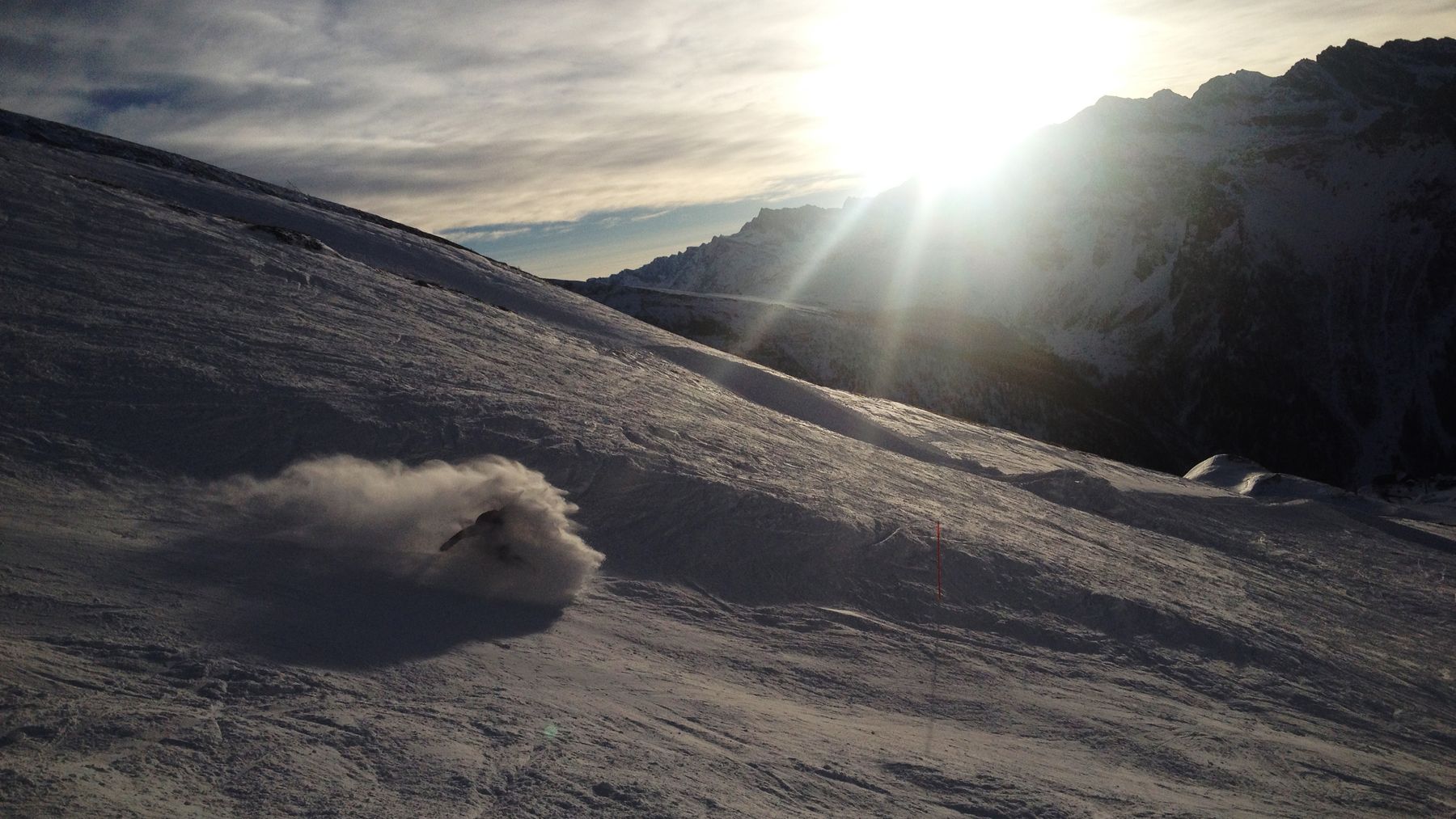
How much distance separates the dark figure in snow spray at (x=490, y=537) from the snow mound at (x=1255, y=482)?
37.1 metres

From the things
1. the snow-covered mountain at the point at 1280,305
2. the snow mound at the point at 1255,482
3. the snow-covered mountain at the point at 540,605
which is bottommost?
the snow-covered mountain at the point at 540,605

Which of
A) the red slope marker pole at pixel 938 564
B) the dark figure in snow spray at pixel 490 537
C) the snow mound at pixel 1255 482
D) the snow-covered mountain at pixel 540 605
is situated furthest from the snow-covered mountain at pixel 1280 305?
the dark figure in snow spray at pixel 490 537

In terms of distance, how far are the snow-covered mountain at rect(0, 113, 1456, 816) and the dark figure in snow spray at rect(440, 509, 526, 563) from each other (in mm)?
105

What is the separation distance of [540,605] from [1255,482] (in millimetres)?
40086

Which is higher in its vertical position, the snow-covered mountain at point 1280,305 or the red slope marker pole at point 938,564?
the snow-covered mountain at point 1280,305

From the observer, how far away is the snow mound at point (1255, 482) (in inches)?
1549

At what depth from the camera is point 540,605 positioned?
10.9 metres

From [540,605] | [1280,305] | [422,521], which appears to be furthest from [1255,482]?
[1280,305]

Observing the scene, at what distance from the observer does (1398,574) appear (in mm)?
26172

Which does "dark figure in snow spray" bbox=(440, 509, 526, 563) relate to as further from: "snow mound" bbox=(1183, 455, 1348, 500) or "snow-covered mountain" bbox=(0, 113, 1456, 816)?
"snow mound" bbox=(1183, 455, 1348, 500)

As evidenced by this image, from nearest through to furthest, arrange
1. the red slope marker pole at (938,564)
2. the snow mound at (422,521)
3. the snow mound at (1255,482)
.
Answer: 1. the snow mound at (422,521)
2. the red slope marker pole at (938,564)
3. the snow mound at (1255,482)

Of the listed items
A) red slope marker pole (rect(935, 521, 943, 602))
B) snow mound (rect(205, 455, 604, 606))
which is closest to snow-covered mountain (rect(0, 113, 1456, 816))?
snow mound (rect(205, 455, 604, 606))

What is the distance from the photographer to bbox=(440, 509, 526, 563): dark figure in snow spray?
37.7ft

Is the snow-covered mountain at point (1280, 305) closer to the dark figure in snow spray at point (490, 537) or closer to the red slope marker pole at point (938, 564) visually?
the red slope marker pole at point (938, 564)
